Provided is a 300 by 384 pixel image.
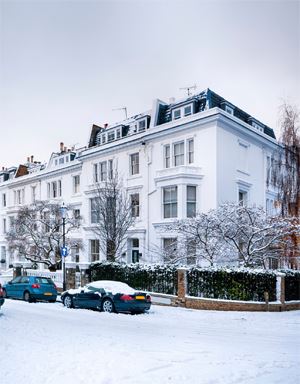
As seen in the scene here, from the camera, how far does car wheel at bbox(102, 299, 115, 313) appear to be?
1638cm

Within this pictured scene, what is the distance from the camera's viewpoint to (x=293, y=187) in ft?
72.9

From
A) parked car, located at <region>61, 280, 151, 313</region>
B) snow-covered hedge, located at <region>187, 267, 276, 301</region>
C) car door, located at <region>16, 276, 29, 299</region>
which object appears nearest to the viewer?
parked car, located at <region>61, 280, 151, 313</region>

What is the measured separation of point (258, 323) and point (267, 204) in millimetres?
16977

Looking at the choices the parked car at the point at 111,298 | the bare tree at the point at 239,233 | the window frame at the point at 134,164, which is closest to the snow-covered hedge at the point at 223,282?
the bare tree at the point at 239,233

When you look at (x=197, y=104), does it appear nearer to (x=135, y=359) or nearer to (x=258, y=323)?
(x=258, y=323)

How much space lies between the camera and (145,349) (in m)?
9.51

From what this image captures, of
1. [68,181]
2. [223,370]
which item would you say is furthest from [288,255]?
[68,181]

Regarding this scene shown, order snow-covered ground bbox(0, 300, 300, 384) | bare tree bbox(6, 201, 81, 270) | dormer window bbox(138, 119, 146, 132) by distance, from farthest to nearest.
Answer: bare tree bbox(6, 201, 81, 270)
dormer window bbox(138, 119, 146, 132)
snow-covered ground bbox(0, 300, 300, 384)

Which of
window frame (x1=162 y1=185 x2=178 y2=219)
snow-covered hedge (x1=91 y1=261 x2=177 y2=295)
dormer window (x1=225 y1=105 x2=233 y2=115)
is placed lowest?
snow-covered hedge (x1=91 y1=261 x2=177 y2=295)

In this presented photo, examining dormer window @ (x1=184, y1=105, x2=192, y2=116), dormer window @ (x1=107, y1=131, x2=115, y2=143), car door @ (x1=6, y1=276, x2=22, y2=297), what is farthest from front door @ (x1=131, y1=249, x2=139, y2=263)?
dormer window @ (x1=184, y1=105, x2=192, y2=116)

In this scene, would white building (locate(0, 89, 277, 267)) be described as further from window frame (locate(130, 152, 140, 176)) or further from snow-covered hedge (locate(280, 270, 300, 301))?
snow-covered hedge (locate(280, 270, 300, 301))

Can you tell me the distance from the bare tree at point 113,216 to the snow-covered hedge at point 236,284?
31.0 feet

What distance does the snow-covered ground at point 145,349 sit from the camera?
7289mm

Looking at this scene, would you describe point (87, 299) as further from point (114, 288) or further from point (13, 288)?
point (13, 288)
